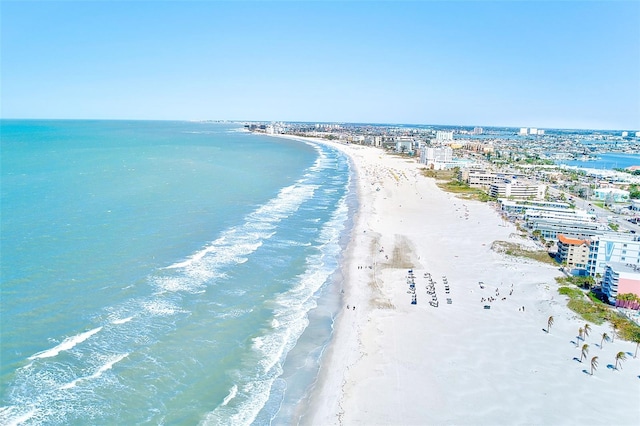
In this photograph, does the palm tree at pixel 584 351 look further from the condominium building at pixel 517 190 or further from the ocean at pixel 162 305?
the condominium building at pixel 517 190

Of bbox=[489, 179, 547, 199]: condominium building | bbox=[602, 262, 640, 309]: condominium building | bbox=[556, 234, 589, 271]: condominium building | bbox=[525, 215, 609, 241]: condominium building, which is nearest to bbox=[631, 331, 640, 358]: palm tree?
bbox=[602, 262, 640, 309]: condominium building

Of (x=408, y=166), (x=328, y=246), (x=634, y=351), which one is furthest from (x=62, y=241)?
(x=408, y=166)

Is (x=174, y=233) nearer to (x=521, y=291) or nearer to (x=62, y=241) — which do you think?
(x=62, y=241)

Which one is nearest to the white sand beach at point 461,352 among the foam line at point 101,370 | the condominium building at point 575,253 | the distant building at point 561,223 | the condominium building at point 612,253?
the condominium building at point 575,253

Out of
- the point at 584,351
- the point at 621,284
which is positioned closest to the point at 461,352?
the point at 584,351

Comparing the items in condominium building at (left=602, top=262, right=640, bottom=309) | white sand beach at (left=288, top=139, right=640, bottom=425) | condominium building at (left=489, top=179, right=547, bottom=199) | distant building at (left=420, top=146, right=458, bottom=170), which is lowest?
white sand beach at (left=288, top=139, right=640, bottom=425)

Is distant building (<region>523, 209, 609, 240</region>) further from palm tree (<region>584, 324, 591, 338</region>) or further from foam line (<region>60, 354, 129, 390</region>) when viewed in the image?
foam line (<region>60, 354, 129, 390</region>)

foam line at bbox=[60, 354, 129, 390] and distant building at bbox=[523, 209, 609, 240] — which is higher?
distant building at bbox=[523, 209, 609, 240]
